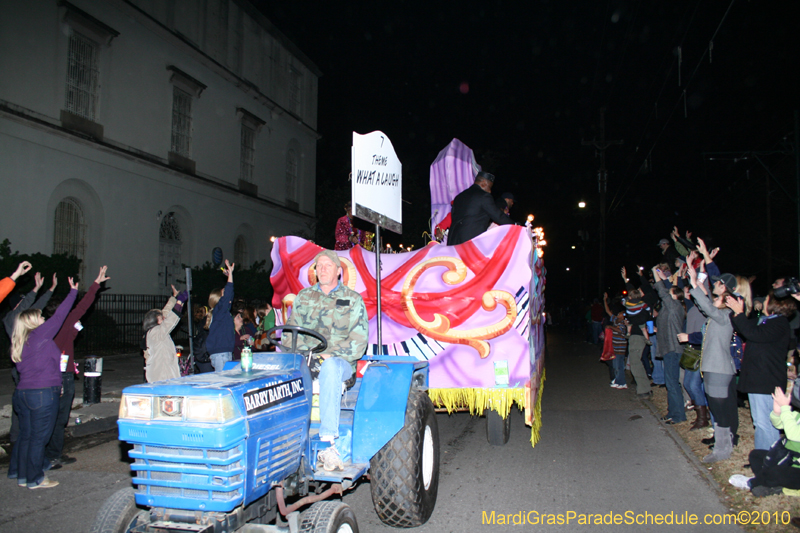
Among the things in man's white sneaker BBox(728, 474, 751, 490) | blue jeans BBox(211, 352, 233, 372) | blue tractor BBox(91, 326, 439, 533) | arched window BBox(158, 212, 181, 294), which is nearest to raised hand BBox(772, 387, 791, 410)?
man's white sneaker BBox(728, 474, 751, 490)

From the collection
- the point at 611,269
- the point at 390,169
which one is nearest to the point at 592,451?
the point at 390,169

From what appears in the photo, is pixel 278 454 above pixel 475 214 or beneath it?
beneath

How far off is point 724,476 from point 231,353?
235 inches

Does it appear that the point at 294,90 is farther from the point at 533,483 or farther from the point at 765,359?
the point at 765,359

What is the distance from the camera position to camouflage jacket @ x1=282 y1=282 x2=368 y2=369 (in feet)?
13.4

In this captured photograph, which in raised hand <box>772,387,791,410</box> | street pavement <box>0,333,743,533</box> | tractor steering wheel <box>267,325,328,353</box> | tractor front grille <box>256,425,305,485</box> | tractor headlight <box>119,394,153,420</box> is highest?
tractor steering wheel <box>267,325,328,353</box>

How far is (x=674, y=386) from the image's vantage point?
7594 mm

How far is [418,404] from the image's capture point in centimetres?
416

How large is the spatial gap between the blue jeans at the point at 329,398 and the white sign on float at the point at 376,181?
1.50 meters

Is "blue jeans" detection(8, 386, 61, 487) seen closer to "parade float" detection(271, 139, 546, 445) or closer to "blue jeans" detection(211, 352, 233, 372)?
"blue jeans" detection(211, 352, 233, 372)

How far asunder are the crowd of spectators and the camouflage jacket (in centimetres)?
344

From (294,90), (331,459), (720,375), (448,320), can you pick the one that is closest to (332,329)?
(331,459)

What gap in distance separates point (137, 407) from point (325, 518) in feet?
3.82

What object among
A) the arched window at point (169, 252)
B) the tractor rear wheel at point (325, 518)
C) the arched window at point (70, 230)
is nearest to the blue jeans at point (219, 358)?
the tractor rear wheel at point (325, 518)
